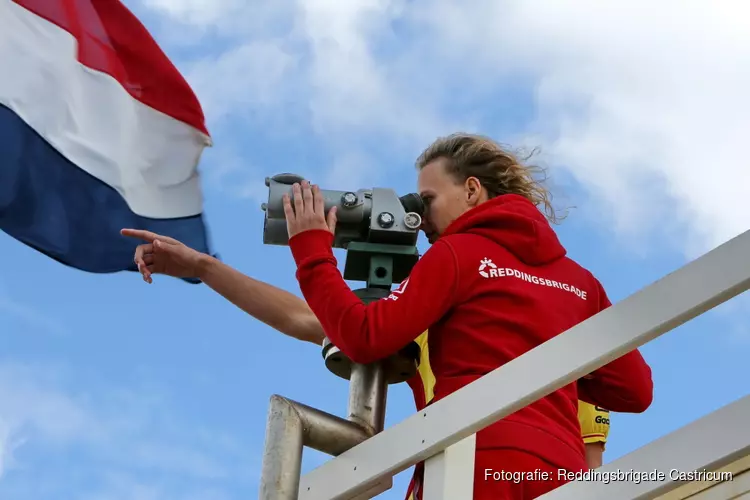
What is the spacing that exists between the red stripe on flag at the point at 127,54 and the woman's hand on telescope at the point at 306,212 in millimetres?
3769

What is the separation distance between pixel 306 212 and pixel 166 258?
115cm

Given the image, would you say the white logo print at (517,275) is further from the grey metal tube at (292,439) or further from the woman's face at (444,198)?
the grey metal tube at (292,439)

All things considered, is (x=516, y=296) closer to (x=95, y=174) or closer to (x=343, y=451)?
(x=343, y=451)

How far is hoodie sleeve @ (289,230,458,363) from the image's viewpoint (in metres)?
3.53

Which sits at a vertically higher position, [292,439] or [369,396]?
[369,396]

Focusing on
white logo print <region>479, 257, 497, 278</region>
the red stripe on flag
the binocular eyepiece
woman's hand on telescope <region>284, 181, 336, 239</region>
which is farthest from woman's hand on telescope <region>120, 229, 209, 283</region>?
the red stripe on flag

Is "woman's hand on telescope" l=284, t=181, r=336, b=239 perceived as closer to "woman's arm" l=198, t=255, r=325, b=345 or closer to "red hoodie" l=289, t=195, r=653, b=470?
"red hoodie" l=289, t=195, r=653, b=470

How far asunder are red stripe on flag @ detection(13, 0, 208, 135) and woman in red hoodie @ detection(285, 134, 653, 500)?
3743mm

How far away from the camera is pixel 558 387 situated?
2975mm

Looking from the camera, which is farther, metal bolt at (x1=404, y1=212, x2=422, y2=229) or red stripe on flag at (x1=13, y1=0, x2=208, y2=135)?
red stripe on flag at (x1=13, y1=0, x2=208, y2=135)

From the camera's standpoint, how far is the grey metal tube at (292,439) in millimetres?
3266

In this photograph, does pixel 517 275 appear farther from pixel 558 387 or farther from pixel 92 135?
pixel 92 135

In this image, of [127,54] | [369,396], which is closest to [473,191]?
[369,396]

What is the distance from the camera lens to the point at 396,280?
3943mm
